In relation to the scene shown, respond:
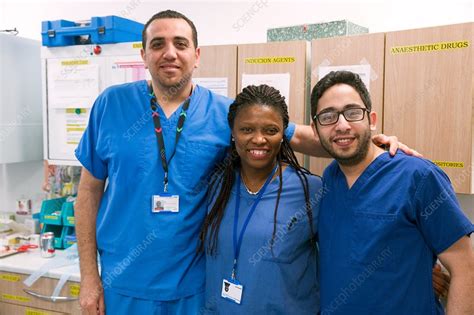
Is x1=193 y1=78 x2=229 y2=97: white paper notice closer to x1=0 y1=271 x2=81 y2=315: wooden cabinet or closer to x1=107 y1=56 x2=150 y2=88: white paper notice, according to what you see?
x1=107 y1=56 x2=150 y2=88: white paper notice

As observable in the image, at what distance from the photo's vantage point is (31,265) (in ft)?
7.80

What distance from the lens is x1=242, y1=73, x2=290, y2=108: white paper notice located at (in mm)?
1998

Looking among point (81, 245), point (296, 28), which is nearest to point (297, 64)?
point (296, 28)

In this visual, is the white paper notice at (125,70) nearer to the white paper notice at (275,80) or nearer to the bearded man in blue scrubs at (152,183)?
the white paper notice at (275,80)

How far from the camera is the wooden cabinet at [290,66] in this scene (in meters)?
1.98

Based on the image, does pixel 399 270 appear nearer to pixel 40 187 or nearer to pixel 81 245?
pixel 81 245

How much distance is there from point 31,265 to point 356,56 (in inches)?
76.5

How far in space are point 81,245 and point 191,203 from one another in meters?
0.47

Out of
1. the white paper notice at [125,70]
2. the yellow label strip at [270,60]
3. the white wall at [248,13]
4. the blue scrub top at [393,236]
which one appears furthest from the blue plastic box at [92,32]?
the blue scrub top at [393,236]

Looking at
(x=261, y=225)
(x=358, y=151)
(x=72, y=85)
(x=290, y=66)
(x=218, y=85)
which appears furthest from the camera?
(x=72, y=85)

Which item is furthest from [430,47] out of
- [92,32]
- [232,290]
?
[92,32]

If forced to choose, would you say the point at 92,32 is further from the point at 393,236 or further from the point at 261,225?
the point at 393,236

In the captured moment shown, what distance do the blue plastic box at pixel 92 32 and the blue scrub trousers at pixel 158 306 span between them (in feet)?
4.82

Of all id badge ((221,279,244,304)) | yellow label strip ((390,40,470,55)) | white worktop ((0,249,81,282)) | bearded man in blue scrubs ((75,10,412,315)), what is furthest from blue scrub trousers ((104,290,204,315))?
yellow label strip ((390,40,470,55))
